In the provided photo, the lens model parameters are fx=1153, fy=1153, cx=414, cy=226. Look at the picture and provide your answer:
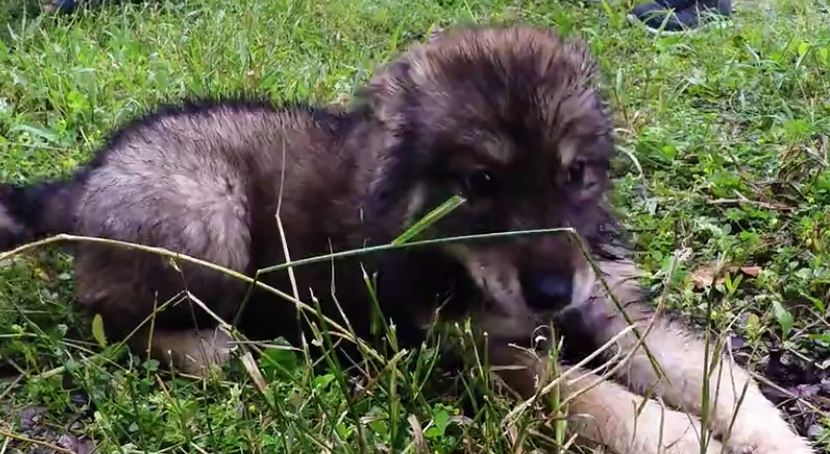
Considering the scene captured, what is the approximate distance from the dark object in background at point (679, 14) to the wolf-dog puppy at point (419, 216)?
275cm

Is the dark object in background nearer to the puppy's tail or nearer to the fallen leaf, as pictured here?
the fallen leaf

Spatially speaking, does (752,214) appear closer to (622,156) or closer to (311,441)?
(622,156)

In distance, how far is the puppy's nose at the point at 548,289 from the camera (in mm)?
2443

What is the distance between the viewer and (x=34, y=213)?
10.7 ft

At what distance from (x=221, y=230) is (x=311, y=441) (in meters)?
1.01

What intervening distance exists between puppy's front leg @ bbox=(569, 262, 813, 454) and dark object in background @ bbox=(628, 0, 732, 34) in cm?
276

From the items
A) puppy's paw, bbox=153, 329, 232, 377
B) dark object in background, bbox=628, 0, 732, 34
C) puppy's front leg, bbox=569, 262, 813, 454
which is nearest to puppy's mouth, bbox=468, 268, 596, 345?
puppy's front leg, bbox=569, 262, 813, 454

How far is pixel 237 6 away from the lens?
5.75 meters

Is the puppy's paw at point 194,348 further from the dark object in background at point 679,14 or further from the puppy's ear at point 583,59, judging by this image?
the dark object in background at point 679,14

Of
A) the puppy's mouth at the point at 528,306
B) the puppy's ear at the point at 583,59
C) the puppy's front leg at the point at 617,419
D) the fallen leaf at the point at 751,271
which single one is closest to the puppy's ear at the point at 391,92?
the puppy's ear at the point at 583,59

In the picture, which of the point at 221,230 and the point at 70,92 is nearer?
the point at 221,230

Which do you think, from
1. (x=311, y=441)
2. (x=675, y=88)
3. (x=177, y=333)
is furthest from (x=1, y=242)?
(x=675, y=88)

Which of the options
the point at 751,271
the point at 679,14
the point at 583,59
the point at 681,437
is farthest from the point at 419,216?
the point at 679,14

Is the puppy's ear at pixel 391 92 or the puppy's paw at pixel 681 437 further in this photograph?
the puppy's ear at pixel 391 92
